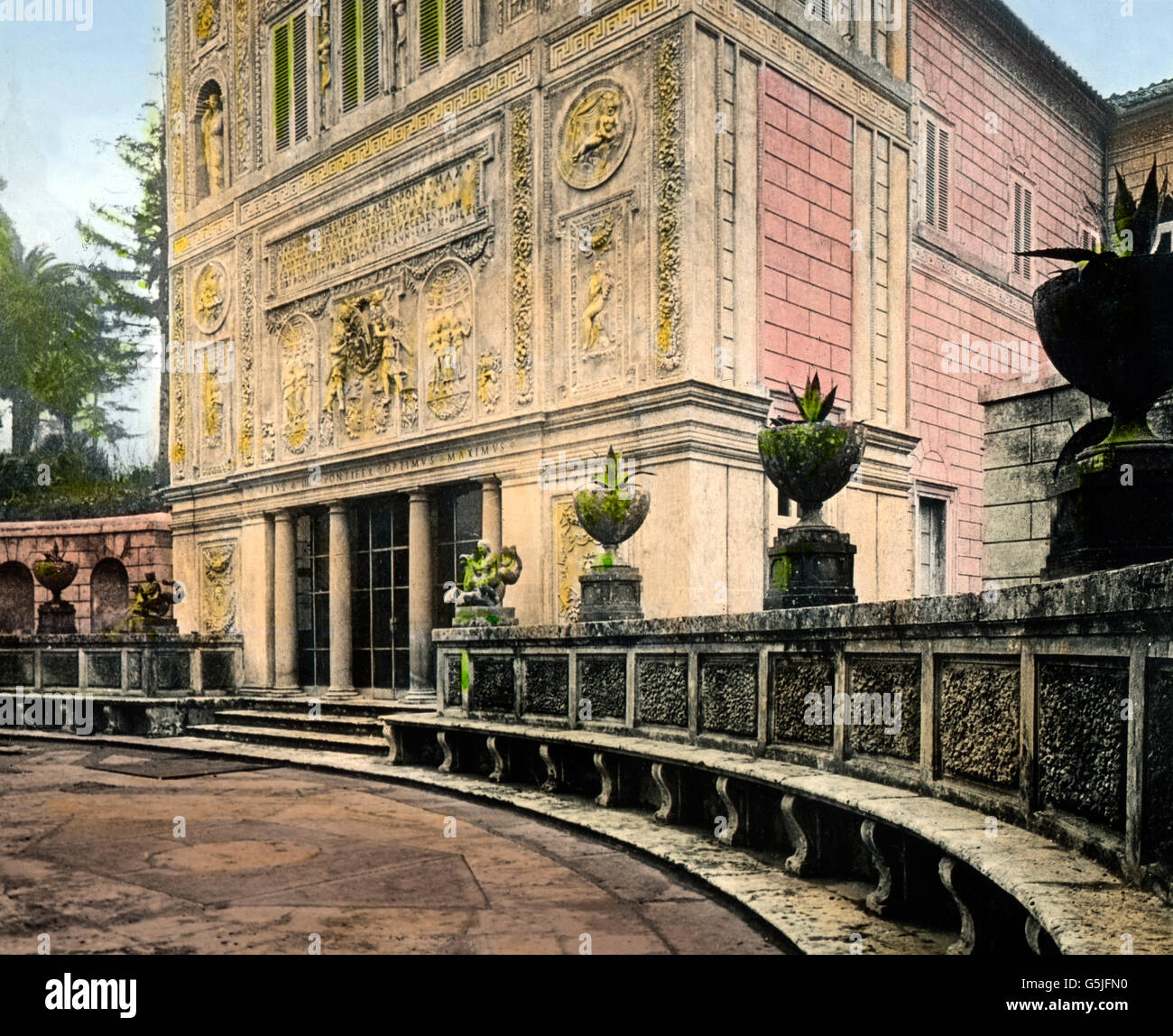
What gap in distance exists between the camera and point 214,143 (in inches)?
810

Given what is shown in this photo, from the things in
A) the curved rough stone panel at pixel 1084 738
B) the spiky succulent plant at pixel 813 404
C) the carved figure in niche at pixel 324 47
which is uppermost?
the carved figure in niche at pixel 324 47

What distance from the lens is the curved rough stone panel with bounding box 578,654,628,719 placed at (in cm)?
918

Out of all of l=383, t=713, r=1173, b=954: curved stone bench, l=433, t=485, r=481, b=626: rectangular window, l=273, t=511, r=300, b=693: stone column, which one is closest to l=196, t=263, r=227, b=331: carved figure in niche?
l=273, t=511, r=300, b=693: stone column

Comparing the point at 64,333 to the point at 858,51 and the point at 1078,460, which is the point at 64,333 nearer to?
the point at 858,51

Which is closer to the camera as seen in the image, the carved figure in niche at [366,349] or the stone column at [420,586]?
the stone column at [420,586]

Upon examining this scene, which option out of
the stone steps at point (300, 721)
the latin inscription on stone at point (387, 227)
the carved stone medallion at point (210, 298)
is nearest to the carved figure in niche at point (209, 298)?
the carved stone medallion at point (210, 298)

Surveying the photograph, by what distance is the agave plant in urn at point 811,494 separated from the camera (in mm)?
7453

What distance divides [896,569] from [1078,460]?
1082 cm

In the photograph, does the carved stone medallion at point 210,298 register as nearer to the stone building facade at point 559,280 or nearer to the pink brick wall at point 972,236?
the stone building facade at point 559,280

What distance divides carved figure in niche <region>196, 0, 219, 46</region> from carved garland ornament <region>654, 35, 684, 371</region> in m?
11.7

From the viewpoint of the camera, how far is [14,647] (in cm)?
1944

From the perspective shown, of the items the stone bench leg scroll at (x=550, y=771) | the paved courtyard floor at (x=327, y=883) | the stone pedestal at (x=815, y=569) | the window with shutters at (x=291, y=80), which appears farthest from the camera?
the window with shutters at (x=291, y=80)

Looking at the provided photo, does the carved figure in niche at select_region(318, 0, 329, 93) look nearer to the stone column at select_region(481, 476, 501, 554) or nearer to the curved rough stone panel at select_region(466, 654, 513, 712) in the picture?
the stone column at select_region(481, 476, 501, 554)

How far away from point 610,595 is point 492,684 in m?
1.82
